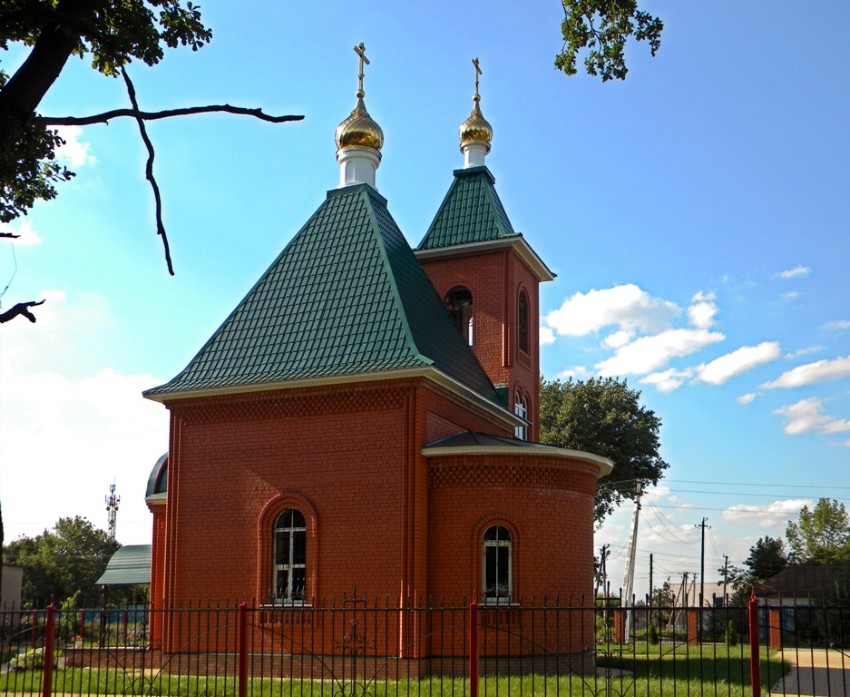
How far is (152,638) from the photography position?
16312mm

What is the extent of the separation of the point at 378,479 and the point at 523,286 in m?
7.40

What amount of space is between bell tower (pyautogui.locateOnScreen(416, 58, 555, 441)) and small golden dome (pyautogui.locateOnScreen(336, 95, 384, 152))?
2.52 meters

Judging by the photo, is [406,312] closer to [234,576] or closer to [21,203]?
[234,576]

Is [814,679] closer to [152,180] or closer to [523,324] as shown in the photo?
[152,180]

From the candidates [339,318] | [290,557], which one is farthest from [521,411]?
[290,557]

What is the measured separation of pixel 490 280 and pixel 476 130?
4.12 meters

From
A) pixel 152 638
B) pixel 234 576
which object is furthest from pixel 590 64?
pixel 152 638

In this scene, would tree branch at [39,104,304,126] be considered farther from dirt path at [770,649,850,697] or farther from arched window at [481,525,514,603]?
arched window at [481,525,514,603]

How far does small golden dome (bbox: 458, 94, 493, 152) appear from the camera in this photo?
2261cm

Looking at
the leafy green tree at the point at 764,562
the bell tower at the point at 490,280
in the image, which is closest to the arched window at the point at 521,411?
the bell tower at the point at 490,280

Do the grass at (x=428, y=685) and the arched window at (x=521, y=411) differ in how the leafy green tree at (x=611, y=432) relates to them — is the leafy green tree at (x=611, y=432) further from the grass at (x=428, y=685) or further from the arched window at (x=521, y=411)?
the grass at (x=428, y=685)

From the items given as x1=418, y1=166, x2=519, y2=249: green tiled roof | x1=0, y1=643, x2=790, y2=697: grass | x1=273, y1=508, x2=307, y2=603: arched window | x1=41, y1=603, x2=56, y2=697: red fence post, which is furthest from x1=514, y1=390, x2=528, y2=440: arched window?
x1=41, y1=603, x2=56, y2=697: red fence post

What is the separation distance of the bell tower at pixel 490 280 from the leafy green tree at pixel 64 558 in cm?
3616

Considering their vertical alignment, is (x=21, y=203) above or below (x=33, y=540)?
above
